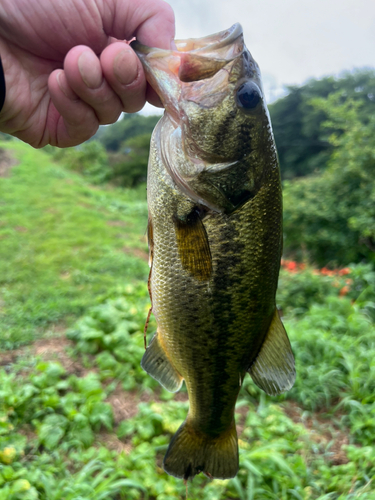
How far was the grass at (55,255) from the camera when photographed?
16.2 feet

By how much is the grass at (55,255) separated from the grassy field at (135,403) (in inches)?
1.6

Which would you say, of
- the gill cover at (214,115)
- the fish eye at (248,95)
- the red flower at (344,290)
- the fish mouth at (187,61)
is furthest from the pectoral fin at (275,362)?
the red flower at (344,290)

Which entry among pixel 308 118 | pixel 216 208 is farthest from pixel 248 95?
pixel 308 118

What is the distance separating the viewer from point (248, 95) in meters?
1.34

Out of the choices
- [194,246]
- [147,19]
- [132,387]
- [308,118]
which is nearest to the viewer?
[194,246]

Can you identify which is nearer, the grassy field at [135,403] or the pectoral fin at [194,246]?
the pectoral fin at [194,246]

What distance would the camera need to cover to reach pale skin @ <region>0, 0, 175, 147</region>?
1.41 m

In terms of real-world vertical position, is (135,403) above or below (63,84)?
below

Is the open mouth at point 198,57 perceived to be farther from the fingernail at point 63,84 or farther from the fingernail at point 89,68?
the fingernail at point 63,84

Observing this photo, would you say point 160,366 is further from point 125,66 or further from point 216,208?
point 125,66

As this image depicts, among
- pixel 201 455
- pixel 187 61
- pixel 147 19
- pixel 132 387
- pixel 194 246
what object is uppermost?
pixel 147 19

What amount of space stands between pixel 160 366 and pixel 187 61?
1.32m

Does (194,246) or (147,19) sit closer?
(194,246)

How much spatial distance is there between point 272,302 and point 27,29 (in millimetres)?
1648
